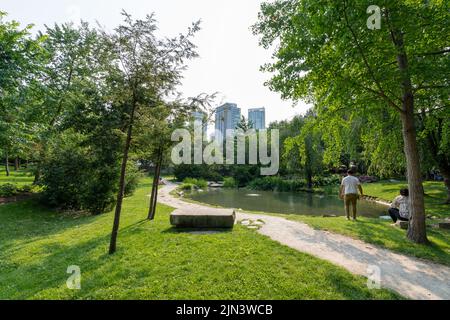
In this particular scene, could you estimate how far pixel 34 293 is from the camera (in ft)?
11.4

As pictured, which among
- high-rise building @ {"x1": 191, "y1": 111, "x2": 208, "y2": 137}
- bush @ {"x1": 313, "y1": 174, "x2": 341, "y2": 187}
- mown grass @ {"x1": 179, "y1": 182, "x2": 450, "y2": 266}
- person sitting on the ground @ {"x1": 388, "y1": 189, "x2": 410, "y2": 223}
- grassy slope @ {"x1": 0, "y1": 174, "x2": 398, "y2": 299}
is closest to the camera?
grassy slope @ {"x1": 0, "y1": 174, "x2": 398, "y2": 299}

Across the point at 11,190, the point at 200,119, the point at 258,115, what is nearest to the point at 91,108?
the point at 11,190

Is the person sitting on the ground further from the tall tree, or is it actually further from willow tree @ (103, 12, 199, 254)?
the tall tree

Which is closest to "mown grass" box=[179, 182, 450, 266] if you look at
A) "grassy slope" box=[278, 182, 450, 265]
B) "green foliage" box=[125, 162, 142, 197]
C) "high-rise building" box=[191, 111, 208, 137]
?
→ "grassy slope" box=[278, 182, 450, 265]

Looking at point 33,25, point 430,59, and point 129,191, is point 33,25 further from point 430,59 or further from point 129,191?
point 430,59

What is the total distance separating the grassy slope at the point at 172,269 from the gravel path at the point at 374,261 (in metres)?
0.39

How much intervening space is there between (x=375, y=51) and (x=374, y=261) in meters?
4.06

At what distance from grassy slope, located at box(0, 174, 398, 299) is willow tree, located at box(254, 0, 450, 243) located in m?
3.35

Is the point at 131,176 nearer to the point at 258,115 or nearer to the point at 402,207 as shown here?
the point at 402,207

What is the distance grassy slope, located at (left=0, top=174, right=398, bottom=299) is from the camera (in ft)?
10.7

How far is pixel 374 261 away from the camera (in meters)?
4.36

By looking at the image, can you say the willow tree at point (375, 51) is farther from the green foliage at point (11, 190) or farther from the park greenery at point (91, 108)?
the green foliage at point (11, 190)

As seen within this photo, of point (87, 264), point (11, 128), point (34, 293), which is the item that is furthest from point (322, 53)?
point (11, 128)

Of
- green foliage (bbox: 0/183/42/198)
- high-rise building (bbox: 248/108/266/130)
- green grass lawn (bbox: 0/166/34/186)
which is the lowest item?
green foliage (bbox: 0/183/42/198)
